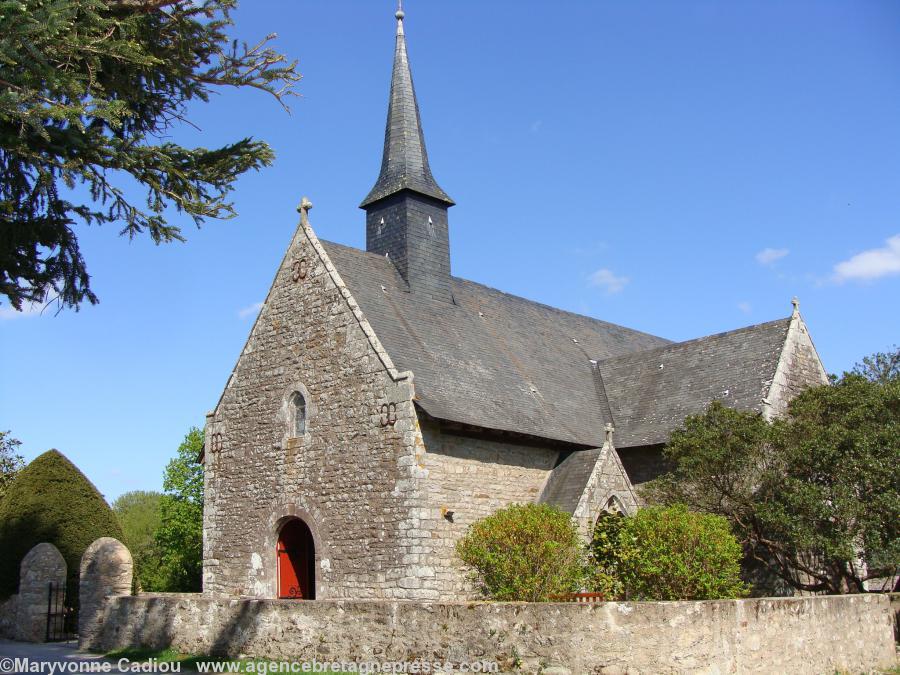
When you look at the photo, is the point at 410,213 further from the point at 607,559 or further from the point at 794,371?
the point at 607,559

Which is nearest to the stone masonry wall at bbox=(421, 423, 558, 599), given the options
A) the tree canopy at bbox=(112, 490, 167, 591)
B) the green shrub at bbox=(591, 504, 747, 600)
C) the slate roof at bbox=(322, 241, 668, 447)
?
the slate roof at bbox=(322, 241, 668, 447)

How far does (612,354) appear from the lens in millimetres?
25781

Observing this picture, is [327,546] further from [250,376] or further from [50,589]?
[50,589]

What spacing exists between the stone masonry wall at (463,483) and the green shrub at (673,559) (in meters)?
3.05

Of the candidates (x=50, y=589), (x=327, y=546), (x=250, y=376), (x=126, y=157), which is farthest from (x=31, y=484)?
(x=126, y=157)

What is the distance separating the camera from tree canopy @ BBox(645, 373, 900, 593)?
51.9ft

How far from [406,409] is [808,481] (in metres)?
7.62

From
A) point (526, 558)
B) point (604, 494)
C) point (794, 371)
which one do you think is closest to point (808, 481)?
point (604, 494)

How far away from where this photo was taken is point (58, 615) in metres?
18.1

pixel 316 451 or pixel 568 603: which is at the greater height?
pixel 316 451

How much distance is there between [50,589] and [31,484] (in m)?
4.43

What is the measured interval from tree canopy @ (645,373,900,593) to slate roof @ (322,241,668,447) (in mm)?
2777

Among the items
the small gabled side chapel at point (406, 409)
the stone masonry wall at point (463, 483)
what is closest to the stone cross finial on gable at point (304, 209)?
the small gabled side chapel at point (406, 409)

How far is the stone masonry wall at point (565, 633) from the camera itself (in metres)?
10.5
